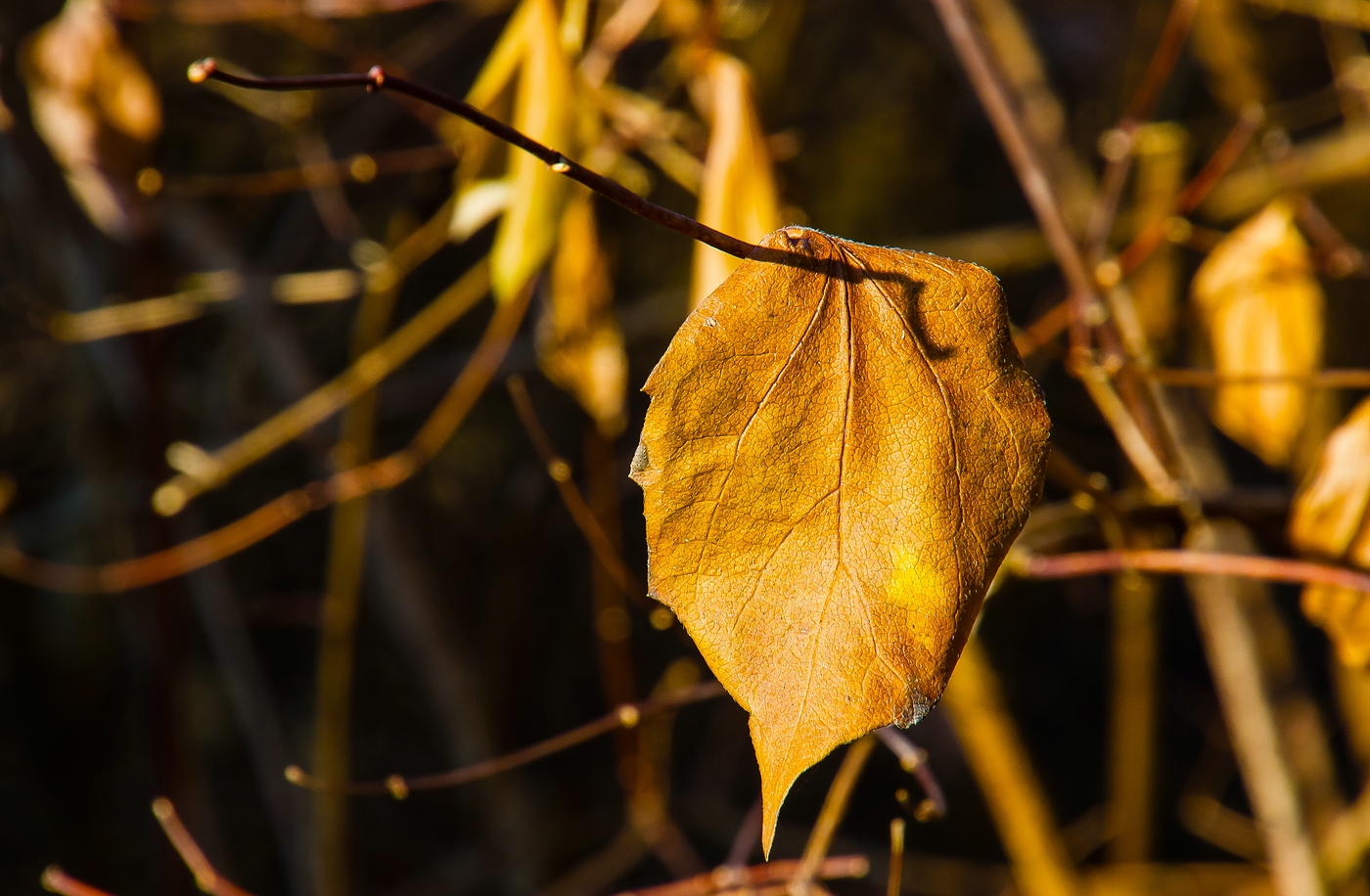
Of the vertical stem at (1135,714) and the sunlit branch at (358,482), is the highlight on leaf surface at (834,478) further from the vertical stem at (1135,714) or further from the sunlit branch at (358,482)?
the vertical stem at (1135,714)

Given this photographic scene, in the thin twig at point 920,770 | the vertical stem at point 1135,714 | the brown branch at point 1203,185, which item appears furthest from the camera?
the vertical stem at point 1135,714

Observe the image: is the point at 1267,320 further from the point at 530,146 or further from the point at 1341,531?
the point at 530,146

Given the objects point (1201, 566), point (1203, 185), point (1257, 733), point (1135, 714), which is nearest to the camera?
point (1201, 566)

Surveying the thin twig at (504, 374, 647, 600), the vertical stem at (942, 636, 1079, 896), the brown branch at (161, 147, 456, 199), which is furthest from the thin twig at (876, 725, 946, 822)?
the vertical stem at (942, 636, 1079, 896)

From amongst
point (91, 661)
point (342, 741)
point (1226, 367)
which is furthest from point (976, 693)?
point (91, 661)

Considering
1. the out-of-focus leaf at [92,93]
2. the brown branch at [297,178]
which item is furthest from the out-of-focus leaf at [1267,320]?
the out-of-focus leaf at [92,93]

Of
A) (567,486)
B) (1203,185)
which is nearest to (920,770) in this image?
(567,486)

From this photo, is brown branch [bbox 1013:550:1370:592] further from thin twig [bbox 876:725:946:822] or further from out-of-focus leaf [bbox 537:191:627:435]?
out-of-focus leaf [bbox 537:191:627:435]
